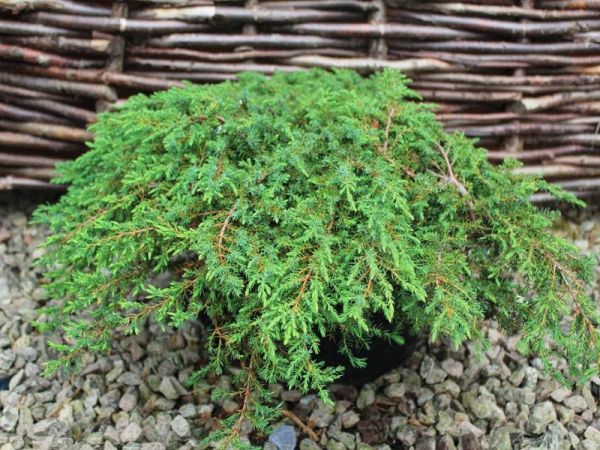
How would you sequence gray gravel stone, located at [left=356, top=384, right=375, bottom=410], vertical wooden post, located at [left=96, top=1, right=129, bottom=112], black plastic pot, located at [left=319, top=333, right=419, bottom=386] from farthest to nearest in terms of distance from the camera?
vertical wooden post, located at [left=96, top=1, right=129, bottom=112]
gray gravel stone, located at [left=356, top=384, right=375, bottom=410]
black plastic pot, located at [left=319, top=333, right=419, bottom=386]

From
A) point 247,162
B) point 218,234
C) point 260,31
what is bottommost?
point 218,234

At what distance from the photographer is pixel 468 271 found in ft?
5.23

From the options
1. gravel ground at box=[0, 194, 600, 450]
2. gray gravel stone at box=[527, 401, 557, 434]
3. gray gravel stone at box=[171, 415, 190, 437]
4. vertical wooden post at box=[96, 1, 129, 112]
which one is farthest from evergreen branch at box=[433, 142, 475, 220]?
vertical wooden post at box=[96, 1, 129, 112]

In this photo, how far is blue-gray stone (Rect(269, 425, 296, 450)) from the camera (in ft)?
5.94

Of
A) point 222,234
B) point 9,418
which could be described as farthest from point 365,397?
point 9,418

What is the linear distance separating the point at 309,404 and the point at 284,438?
0.55ft

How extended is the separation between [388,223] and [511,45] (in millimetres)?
1358

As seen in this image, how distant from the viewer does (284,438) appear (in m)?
1.83

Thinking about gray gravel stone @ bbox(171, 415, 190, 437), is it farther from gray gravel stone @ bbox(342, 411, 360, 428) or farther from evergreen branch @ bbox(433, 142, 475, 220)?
evergreen branch @ bbox(433, 142, 475, 220)

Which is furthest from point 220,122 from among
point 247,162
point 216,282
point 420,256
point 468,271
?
point 468,271

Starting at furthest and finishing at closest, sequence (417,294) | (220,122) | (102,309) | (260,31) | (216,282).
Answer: (260,31) < (220,122) < (102,309) < (216,282) < (417,294)

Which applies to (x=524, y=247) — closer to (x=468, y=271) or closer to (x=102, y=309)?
(x=468, y=271)

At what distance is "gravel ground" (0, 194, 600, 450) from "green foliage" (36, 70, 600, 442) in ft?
0.87

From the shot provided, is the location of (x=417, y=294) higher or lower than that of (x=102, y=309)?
higher
